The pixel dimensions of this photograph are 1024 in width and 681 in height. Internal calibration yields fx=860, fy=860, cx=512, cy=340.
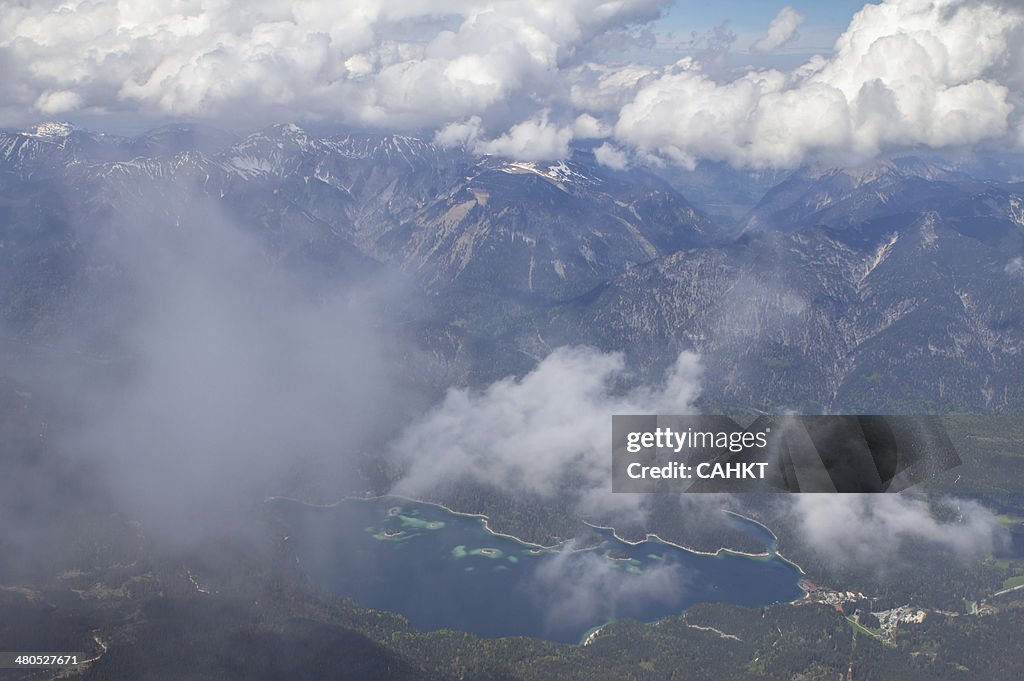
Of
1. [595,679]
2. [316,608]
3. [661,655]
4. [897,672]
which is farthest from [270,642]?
[897,672]

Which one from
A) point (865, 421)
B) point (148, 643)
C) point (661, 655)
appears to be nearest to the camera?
point (148, 643)

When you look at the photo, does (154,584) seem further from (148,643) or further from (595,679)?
(595,679)

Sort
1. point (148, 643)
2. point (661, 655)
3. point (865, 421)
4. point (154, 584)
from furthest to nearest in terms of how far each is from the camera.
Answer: point (865, 421), point (154, 584), point (661, 655), point (148, 643)

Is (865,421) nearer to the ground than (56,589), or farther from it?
farther from it

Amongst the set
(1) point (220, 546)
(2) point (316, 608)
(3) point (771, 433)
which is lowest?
(2) point (316, 608)

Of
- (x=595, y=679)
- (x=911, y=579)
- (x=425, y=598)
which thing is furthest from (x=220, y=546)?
(x=911, y=579)

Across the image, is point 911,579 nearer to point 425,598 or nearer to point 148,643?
point 425,598

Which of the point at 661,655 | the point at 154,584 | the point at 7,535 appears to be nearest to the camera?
the point at 661,655

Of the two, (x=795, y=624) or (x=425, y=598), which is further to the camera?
(x=425, y=598)

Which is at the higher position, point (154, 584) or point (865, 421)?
point (865, 421)
